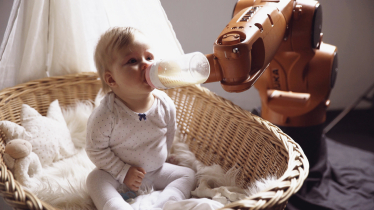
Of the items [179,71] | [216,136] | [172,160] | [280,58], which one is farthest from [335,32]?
Answer: [179,71]

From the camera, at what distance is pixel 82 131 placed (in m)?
1.23

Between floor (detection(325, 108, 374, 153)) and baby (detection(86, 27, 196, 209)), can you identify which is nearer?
baby (detection(86, 27, 196, 209))

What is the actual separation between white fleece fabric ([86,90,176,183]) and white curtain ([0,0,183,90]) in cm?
31

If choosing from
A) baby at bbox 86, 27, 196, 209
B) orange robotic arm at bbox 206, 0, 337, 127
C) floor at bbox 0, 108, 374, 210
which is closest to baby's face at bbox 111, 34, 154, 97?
baby at bbox 86, 27, 196, 209

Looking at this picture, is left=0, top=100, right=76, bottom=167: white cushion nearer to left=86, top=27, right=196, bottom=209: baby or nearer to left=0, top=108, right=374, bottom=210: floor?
left=86, top=27, right=196, bottom=209: baby

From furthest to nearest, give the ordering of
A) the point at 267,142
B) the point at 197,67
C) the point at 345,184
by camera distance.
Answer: the point at 345,184, the point at 267,142, the point at 197,67

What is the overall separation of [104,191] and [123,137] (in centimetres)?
15

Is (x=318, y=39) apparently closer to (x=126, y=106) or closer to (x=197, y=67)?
(x=197, y=67)

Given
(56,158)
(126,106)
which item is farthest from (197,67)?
(56,158)

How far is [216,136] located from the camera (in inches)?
43.8

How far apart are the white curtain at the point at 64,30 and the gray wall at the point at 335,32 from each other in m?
0.39

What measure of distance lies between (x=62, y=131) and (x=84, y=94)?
22 cm

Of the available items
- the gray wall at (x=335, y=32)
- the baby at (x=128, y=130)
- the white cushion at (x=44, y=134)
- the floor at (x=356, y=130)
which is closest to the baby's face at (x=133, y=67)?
the baby at (x=128, y=130)

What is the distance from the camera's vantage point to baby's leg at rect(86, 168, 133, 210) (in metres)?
0.85
